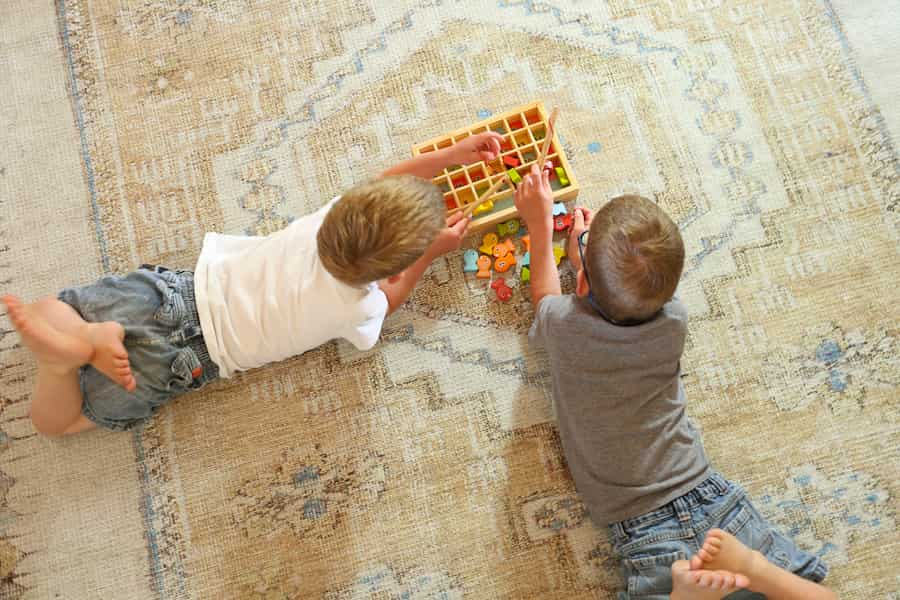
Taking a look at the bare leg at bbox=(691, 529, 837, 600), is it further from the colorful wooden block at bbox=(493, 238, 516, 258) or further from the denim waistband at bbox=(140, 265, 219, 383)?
the denim waistband at bbox=(140, 265, 219, 383)

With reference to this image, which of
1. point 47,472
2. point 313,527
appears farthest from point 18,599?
point 313,527

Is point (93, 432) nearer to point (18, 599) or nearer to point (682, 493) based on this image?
point (18, 599)

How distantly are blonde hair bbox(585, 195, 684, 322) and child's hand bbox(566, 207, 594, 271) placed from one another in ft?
0.63

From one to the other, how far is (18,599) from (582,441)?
2.76 ft

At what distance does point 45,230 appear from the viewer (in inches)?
44.3

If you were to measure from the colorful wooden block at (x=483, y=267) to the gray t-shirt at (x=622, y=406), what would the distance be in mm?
134

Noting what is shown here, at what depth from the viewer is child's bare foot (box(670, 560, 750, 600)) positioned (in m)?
0.82

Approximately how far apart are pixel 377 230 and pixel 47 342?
45cm

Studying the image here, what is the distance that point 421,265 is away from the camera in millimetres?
1047

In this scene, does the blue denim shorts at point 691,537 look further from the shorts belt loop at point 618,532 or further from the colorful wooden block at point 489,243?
the colorful wooden block at point 489,243

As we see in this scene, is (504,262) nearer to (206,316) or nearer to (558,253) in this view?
(558,253)

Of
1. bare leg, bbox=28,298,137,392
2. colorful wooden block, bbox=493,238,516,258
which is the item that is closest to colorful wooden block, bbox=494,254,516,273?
colorful wooden block, bbox=493,238,516,258

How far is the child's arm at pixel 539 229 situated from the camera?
3.38 ft

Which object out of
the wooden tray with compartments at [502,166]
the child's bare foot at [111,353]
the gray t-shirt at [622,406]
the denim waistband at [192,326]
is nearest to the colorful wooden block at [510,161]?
the wooden tray with compartments at [502,166]
